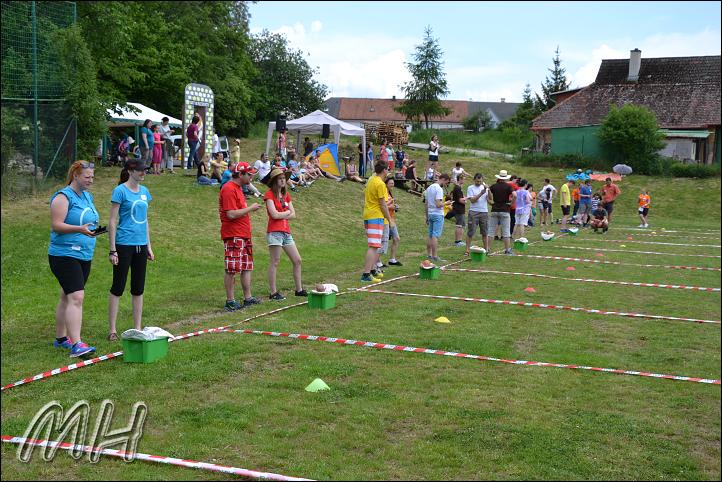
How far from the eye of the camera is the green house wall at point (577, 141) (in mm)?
46656

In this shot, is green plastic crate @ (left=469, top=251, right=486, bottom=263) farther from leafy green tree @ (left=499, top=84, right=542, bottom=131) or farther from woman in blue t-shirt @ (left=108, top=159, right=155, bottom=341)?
leafy green tree @ (left=499, top=84, right=542, bottom=131)

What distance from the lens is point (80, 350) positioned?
7.39m

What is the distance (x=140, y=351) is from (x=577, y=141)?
44.7 m

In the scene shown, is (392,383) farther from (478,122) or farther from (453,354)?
(478,122)

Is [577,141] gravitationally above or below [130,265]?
above

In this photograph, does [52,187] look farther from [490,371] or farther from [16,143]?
[490,371]

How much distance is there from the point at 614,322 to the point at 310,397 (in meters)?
5.31

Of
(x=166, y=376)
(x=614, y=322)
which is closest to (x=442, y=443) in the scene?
(x=166, y=376)

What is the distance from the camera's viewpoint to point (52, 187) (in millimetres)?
17531

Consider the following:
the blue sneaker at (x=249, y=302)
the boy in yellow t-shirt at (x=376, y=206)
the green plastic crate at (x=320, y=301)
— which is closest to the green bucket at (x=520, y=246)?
the boy in yellow t-shirt at (x=376, y=206)

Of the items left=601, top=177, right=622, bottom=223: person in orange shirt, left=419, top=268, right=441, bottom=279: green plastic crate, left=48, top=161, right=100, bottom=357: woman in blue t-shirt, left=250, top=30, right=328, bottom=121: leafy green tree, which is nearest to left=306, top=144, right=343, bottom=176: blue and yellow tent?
left=601, top=177, right=622, bottom=223: person in orange shirt

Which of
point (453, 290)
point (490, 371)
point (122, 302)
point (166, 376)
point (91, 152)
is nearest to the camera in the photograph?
point (166, 376)

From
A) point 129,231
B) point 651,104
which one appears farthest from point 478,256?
point 651,104

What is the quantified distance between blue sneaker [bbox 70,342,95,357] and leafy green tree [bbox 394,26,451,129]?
56.9m
